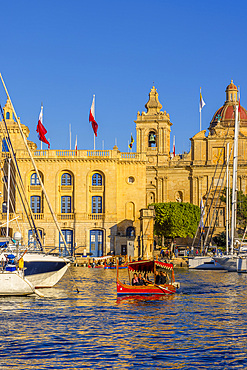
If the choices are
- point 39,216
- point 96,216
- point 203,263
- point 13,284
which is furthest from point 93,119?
point 13,284

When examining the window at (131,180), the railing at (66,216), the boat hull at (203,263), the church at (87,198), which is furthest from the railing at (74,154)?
the boat hull at (203,263)

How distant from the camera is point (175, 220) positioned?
290ft

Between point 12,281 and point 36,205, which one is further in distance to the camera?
point 36,205

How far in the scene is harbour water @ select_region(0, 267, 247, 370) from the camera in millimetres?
22297

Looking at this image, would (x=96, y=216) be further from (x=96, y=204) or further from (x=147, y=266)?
(x=147, y=266)

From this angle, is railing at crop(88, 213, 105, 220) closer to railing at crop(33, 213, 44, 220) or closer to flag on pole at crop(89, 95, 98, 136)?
railing at crop(33, 213, 44, 220)

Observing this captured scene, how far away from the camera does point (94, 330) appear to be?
2780 cm

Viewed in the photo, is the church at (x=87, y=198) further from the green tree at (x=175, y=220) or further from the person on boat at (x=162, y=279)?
the person on boat at (x=162, y=279)

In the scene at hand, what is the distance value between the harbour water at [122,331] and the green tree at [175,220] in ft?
151

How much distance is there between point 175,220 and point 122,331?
61.2 m

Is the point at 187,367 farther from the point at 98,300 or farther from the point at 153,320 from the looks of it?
the point at 98,300

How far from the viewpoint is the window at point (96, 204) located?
81.2 m

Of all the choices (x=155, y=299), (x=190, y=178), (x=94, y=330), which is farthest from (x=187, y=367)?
(x=190, y=178)

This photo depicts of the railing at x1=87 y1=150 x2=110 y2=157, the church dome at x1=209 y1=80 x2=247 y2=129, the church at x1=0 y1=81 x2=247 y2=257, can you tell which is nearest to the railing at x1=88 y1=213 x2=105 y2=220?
the church at x1=0 y1=81 x2=247 y2=257
